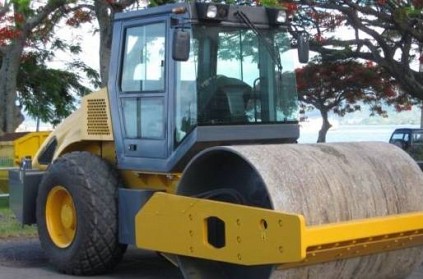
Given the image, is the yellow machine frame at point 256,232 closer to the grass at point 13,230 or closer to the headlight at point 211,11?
the headlight at point 211,11

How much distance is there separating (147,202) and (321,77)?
21202 millimetres

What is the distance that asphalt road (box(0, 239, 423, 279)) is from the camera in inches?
327

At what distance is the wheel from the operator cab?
37 centimetres

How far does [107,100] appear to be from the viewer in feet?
27.3

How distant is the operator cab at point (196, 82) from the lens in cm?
747

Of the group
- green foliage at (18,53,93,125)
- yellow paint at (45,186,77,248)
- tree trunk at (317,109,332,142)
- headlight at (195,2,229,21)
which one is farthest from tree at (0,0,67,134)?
tree trunk at (317,109,332,142)

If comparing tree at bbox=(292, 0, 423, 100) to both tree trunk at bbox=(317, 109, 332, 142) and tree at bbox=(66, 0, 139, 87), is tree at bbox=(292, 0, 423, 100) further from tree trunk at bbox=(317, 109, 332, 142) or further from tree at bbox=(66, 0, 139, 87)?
tree trunk at bbox=(317, 109, 332, 142)

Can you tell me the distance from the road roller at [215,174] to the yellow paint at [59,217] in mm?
14

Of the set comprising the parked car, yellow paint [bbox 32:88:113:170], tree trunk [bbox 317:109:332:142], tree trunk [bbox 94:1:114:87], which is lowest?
the parked car

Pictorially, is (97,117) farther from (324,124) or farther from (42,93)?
(324,124)

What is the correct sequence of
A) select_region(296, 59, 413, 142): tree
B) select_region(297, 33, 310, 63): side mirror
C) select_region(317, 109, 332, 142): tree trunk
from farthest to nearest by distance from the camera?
select_region(317, 109, 332, 142): tree trunk < select_region(296, 59, 413, 142): tree < select_region(297, 33, 310, 63): side mirror

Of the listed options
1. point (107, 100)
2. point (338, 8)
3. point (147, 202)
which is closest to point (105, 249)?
point (147, 202)

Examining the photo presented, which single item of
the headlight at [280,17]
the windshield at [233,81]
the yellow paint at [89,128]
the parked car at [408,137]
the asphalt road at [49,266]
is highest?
the headlight at [280,17]

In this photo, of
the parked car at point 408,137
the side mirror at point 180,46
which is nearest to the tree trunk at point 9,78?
the side mirror at point 180,46
